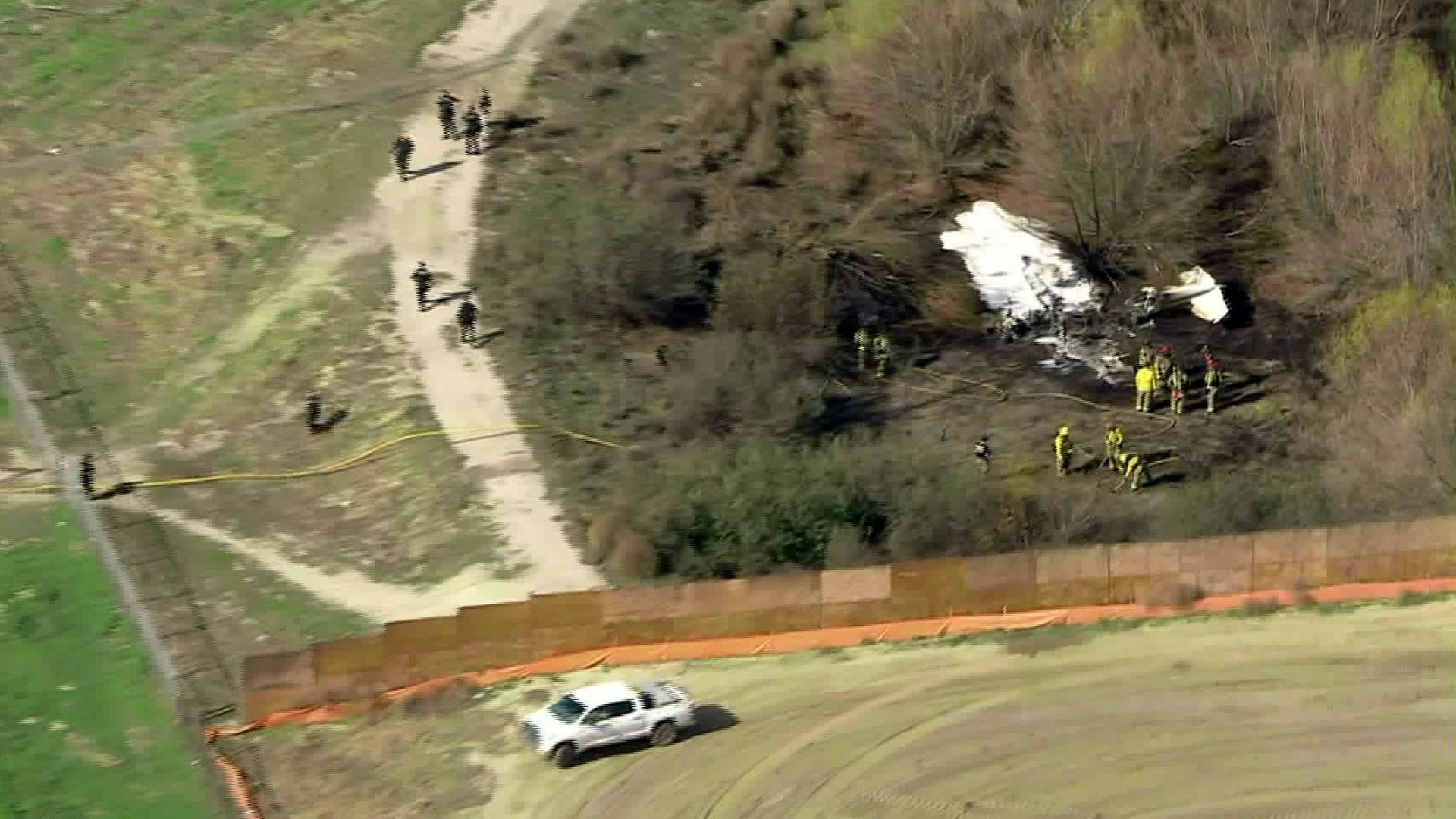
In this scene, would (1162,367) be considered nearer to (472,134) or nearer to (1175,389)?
(1175,389)

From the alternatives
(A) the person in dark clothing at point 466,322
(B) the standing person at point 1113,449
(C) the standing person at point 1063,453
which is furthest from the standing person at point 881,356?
(A) the person in dark clothing at point 466,322

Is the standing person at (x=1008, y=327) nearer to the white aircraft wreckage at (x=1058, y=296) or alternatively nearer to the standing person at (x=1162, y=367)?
the white aircraft wreckage at (x=1058, y=296)

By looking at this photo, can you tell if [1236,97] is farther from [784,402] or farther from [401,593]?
[401,593]

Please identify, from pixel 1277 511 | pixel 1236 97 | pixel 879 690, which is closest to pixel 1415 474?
pixel 1277 511

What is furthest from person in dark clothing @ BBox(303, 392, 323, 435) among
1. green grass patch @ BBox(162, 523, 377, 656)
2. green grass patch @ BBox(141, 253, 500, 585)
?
green grass patch @ BBox(162, 523, 377, 656)

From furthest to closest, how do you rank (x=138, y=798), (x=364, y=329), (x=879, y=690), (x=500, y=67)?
(x=500, y=67), (x=364, y=329), (x=879, y=690), (x=138, y=798)

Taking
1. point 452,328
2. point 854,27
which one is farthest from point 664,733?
point 854,27
